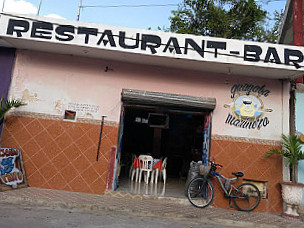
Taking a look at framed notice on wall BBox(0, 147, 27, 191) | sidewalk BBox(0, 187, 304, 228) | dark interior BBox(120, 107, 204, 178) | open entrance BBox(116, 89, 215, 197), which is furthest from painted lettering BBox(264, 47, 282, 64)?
dark interior BBox(120, 107, 204, 178)

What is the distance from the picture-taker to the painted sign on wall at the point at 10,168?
5629 mm

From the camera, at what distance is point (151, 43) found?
19.4ft

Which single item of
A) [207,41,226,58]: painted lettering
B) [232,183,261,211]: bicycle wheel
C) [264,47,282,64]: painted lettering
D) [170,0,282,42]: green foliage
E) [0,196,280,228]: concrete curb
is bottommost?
[0,196,280,228]: concrete curb

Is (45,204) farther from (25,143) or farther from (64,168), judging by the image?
(25,143)

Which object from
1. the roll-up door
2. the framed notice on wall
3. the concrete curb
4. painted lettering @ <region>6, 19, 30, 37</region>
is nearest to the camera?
the concrete curb

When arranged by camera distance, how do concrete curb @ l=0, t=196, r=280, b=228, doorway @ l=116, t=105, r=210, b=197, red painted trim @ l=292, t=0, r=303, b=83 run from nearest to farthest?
concrete curb @ l=0, t=196, r=280, b=228 < red painted trim @ l=292, t=0, r=303, b=83 < doorway @ l=116, t=105, r=210, b=197

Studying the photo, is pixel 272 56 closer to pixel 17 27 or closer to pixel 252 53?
pixel 252 53

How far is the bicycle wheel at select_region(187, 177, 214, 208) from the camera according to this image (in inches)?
234

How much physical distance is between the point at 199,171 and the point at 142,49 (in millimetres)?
3531

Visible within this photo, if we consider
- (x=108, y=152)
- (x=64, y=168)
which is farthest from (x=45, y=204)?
(x=108, y=152)

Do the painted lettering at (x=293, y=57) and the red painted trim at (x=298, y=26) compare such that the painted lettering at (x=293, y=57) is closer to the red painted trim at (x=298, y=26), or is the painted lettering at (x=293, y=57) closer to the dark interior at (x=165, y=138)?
the red painted trim at (x=298, y=26)

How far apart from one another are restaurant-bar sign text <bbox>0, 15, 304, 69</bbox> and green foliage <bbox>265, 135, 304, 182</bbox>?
1.84m

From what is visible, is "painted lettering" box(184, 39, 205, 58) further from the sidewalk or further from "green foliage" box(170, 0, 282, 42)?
"green foliage" box(170, 0, 282, 42)

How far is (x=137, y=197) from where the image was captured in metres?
6.08
